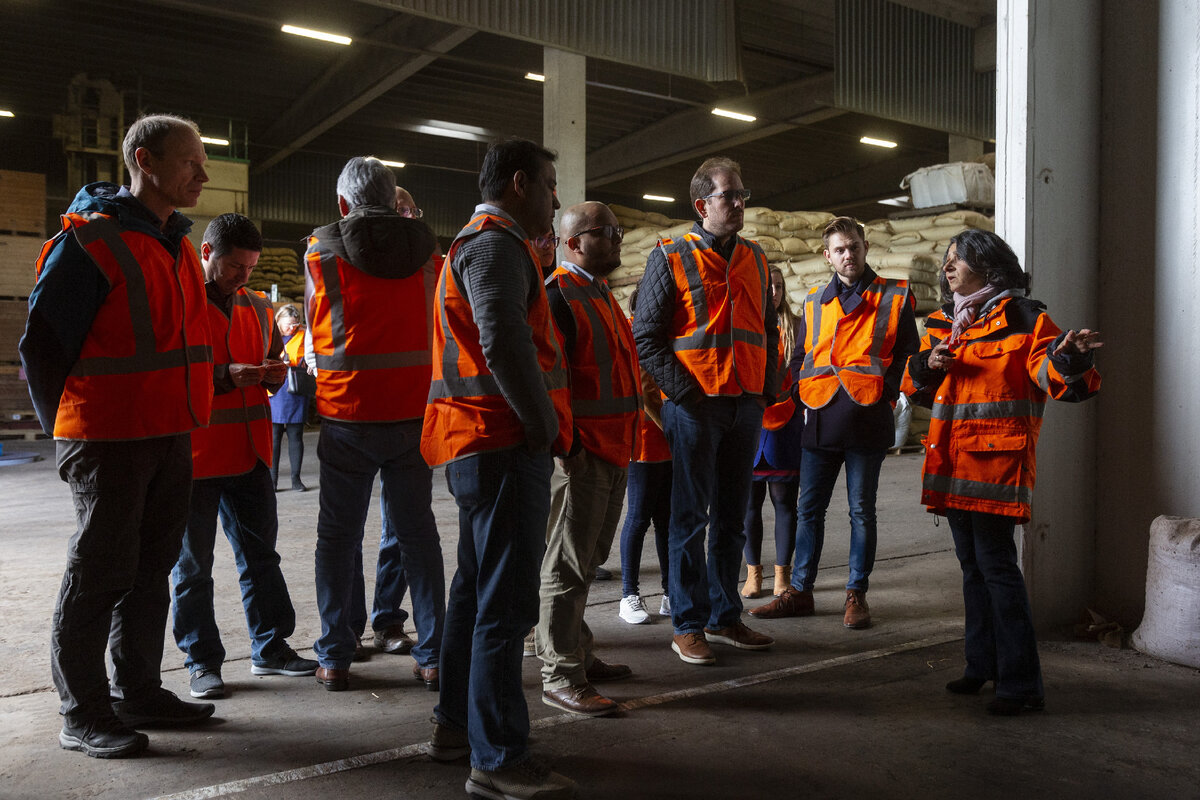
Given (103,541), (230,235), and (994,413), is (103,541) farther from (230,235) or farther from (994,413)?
(994,413)

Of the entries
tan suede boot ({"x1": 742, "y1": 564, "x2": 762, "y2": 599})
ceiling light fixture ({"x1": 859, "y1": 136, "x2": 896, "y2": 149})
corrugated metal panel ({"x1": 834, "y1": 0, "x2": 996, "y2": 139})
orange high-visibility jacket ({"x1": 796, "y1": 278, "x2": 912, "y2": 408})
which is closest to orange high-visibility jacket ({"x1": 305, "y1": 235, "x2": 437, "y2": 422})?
orange high-visibility jacket ({"x1": 796, "y1": 278, "x2": 912, "y2": 408})

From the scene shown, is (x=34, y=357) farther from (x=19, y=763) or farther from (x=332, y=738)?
(x=332, y=738)

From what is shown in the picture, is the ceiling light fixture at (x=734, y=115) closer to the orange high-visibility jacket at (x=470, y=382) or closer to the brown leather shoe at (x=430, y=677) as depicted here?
the brown leather shoe at (x=430, y=677)

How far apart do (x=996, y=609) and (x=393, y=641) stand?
7.55 ft

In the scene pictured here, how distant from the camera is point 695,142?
17250 millimetres

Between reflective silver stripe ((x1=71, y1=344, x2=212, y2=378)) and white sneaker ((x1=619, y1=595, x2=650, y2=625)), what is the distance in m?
2.27

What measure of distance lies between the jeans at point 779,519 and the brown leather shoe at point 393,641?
1.75 m

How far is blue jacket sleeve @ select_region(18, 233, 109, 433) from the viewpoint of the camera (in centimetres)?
254

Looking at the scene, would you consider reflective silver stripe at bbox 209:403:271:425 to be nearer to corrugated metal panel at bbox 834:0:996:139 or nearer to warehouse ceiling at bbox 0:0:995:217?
warehouse ceiling at bbox 0:0:995:217

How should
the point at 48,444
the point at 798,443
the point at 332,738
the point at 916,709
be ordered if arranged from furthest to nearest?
1. the point at 48,444
2. the point at 798,443
3. the point at 916,709
4. the point at 332,738

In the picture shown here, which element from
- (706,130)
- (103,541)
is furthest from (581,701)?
(706,130)

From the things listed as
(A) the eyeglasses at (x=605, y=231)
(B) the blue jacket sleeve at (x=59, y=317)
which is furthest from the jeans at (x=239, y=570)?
(A) the eyeglasses at (x=605, y=231)

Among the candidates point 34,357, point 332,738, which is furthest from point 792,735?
point 34,357

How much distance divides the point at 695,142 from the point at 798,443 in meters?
13.5
